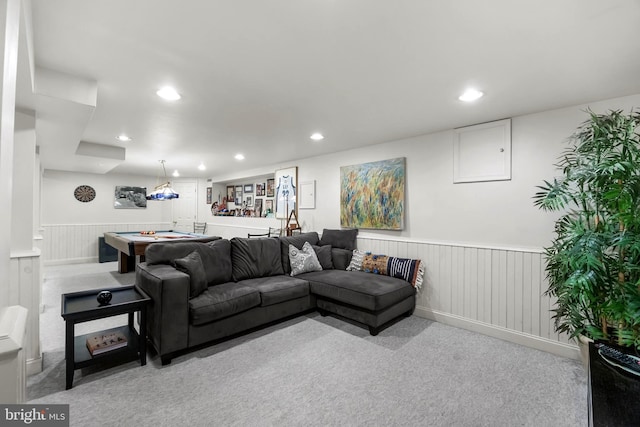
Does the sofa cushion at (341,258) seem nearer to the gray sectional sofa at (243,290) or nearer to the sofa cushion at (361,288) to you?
the gray sectional sofa at (243,290)

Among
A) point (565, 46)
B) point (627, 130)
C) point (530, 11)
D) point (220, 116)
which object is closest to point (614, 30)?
point (565, 46)

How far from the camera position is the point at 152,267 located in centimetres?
285

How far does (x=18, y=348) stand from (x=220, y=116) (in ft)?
9.23

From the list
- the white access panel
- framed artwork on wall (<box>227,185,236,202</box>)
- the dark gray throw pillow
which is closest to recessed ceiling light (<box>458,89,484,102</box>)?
the white access panel

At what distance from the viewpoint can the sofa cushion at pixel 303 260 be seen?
383 cm

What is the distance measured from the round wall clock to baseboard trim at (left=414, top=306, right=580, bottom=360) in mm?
8003

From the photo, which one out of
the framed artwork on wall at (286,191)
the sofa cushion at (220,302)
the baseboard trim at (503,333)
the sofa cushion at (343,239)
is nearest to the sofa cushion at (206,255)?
the sofa cushion at (220,302)

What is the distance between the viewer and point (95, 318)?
2211mm

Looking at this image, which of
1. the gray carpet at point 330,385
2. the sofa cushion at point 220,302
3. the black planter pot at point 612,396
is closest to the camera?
the black planter pot at point 612,396

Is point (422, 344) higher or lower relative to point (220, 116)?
lower

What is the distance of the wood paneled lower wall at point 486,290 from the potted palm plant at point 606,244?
21.2 inches

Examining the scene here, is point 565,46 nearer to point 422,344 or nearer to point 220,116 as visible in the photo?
point 422,344

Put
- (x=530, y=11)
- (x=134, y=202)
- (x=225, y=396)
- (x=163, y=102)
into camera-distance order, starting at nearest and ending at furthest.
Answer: (x=530, y=11) → (x=225, y=396) → (x=163, y=102) → (x=134, y=202)

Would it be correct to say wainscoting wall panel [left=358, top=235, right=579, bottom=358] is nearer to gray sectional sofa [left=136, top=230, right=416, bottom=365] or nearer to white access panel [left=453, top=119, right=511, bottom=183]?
gray sectional sofa [left=136, top=230, right=416, bottom=365]
